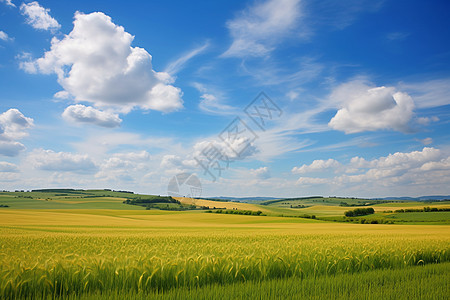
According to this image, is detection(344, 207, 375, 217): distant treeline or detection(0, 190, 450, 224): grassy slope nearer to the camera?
detection(0, 190, 450, 224): grassy slope

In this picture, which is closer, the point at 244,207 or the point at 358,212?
the point at 358,212

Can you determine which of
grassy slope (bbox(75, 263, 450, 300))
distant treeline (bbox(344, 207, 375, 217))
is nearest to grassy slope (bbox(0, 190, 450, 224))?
distant treeline (bbox(344, 207, 375, 217))

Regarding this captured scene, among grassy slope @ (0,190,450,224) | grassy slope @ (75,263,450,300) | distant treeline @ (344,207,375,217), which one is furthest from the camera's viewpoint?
distant treeline @ (344,207,375,217)

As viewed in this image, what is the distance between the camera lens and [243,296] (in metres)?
5.69

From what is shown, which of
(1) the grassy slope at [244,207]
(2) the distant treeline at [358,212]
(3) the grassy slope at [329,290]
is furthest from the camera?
(2) the distant treeline at [358,212]

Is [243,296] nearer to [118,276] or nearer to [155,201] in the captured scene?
[118,276]

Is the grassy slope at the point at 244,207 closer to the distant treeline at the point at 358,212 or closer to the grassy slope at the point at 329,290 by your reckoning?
the distant treeline at the point at 358,212

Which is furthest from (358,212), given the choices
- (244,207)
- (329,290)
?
(329,290)

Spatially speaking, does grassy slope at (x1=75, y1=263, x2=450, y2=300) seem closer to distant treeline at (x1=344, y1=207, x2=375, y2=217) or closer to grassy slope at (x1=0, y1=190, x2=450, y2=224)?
grassy slope at (x1=0, y1=190, x2=450, y2=224)

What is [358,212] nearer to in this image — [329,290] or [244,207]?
[244,207]

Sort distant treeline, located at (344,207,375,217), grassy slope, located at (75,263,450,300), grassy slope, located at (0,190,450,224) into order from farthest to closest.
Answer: distant treeline, located at (344,207,375,217) → grassy slope, located at (0,190,450,224) → grassy slope, located at (75,263,450,300)

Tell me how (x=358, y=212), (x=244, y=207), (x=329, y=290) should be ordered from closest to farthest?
1. (x=329, y=290)
2. (x=358, y=212)
3. (x=244, y=207)

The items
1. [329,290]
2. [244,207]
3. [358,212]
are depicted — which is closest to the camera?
[329,290]

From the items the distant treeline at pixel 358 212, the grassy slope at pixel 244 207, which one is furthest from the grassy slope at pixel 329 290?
the distant treeline at pixel 358 212
